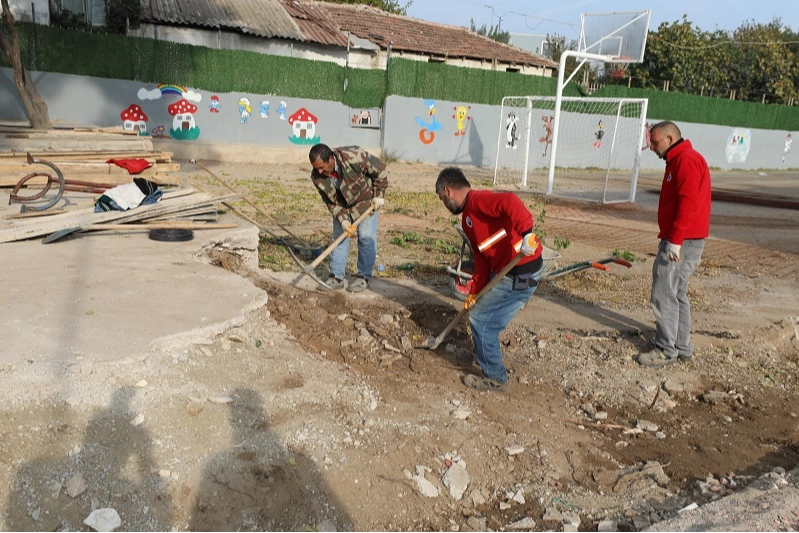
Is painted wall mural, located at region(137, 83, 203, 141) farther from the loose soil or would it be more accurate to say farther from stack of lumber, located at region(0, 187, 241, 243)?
the loose soil

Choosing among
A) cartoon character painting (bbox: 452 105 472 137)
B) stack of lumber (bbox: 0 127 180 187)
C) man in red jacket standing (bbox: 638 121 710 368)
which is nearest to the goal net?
cartoon character painting (bbox: 452 105 472 137)

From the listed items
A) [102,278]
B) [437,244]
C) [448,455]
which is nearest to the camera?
[448,455]

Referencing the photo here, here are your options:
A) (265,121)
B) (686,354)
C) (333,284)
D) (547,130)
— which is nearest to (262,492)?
(333,284)

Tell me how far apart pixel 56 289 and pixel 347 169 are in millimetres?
2756

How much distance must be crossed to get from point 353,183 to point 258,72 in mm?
14792

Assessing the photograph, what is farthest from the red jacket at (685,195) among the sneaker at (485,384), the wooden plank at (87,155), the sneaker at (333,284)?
the wooden plank at (87,155)

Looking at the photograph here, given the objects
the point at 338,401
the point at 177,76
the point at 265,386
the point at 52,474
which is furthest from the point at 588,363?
the point at 177,76

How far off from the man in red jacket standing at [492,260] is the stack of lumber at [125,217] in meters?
3.71

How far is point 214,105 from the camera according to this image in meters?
19.3

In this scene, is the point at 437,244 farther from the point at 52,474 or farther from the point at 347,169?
the point at 52,474

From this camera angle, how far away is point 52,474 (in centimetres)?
332

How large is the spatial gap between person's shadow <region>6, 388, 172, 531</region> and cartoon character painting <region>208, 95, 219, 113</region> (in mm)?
16998

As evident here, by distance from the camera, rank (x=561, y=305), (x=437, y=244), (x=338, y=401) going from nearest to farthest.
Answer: (x=338, y=401)
(x=561, y=305)
(x=437, y=244)

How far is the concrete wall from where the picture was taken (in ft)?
57.4
